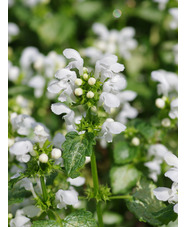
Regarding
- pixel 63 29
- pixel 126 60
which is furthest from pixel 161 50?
pixel 63 29

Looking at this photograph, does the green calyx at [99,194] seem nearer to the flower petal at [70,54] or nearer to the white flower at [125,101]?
the flower petal at [70,54]

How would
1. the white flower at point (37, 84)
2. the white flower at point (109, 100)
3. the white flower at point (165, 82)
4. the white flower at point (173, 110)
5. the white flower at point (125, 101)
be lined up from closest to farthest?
1. the white flower at point (109, 100)
2. the white flower at point (173, 110)
3. the white flower at point (165, 82)
4. the white flower at point (125, 101)
5. the white flower at point (37, 84)

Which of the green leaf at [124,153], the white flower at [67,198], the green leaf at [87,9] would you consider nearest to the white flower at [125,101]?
the green leaf at [124,153]

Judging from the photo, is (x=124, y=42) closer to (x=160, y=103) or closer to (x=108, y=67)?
(x=160, y=103)

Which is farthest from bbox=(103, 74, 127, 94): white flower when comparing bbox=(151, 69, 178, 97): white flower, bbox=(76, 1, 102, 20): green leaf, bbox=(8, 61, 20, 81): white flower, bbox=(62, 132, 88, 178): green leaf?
bbox=(76, 1, 102, 20): green leaf

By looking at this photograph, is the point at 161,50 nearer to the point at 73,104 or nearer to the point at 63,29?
the point at 63,29

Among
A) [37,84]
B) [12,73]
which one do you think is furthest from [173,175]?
[12,73]
